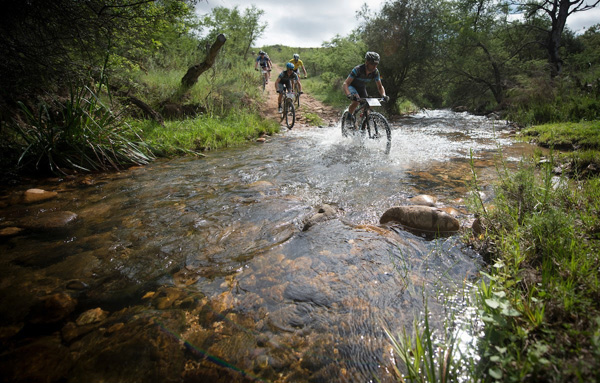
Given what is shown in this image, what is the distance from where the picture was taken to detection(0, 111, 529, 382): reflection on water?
4.25 feet

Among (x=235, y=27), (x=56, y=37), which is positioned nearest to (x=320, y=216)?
(x=56, y=37)

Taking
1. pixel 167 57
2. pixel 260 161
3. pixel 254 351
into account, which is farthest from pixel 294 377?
pixel 167 57

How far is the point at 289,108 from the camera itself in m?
10.3

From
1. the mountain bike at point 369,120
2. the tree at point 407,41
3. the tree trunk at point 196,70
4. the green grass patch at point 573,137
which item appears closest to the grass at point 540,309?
the green grass patch at point 573,137

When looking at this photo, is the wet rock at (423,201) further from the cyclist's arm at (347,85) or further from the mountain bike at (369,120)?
the cyclist's arm at (347,85)

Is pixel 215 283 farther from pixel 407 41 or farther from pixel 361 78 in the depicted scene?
pixel 407 41

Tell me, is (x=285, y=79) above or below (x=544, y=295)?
above

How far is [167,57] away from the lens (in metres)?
Result: 13.2

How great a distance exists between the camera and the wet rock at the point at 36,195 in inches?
122

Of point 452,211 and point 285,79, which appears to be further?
point 285,79

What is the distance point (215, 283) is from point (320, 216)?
1316mm

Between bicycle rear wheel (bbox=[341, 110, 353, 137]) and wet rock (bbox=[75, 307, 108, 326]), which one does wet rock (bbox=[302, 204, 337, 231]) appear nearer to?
wet rock (bbox=[75, 307, 108, 326])

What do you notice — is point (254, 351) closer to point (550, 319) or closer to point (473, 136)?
point (550, 319)

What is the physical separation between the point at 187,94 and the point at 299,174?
7241mm
